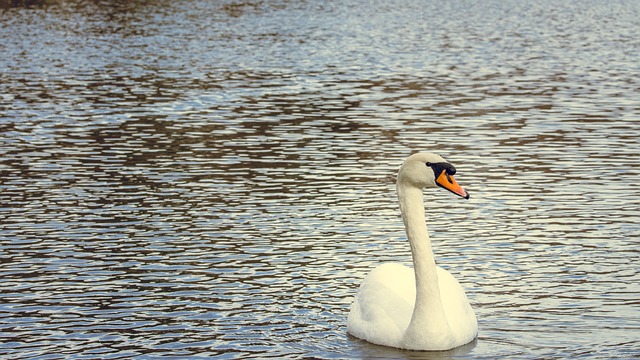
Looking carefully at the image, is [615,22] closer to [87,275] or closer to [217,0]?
[217,0]

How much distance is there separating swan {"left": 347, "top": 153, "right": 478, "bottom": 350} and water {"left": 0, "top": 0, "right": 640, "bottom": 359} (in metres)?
0.18

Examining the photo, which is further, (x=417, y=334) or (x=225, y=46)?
(x=225, y=46)

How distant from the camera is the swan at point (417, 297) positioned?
12.6 metres

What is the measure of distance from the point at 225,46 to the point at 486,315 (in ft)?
130

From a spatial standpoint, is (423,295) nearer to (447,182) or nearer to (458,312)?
(458,312)

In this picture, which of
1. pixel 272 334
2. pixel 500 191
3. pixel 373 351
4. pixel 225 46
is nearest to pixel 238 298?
pixel 272 334

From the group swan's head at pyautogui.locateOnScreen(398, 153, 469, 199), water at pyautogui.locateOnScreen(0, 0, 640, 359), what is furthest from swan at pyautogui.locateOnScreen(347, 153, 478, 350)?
water at pyautogui.locateOnScreen(0, 0, 640, 359)

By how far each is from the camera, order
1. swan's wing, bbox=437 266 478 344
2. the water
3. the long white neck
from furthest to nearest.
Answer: the water, swan's wing, bbox=437 266 478 344, the long white neck

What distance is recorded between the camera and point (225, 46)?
173 feet

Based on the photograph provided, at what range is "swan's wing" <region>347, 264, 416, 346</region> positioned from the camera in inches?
511

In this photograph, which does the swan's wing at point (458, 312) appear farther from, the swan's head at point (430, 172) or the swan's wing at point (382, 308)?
the swan's head at point (430, 172)

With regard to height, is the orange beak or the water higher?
the orange beak

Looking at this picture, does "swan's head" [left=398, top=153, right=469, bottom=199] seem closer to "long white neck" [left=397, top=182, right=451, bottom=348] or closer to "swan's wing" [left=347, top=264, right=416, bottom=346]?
"long white neck" [left=397, top=182, right=451, bottom=348]

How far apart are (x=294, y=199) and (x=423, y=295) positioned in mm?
8184
